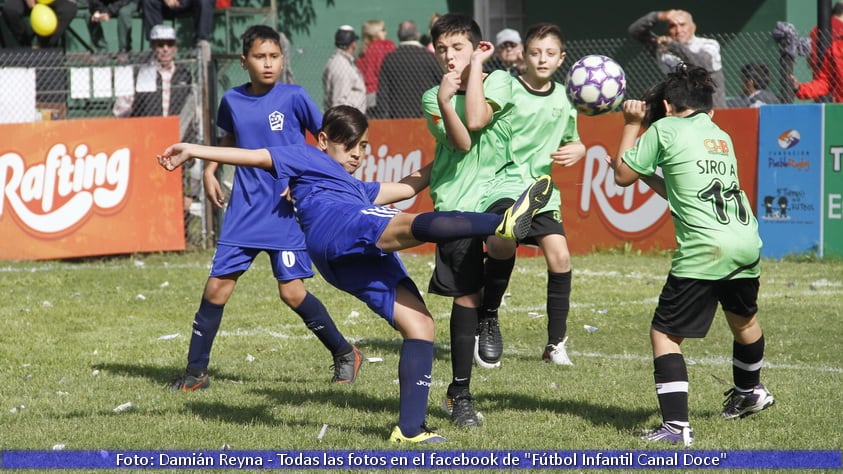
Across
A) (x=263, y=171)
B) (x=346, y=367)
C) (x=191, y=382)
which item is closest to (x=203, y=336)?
(x=191, y=382)

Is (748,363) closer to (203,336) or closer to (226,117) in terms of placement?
(203,336)

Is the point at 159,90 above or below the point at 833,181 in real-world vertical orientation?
above

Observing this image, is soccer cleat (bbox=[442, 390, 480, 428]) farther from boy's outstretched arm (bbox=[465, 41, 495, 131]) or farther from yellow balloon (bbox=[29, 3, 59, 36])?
yellow balloon (bbox=[29, 3, 59, 36])

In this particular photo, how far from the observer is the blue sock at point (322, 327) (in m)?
7.50

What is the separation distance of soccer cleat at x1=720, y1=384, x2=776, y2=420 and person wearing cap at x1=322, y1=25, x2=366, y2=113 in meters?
10.2

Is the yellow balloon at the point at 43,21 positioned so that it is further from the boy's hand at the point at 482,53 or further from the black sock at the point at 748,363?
the black sock at the point at 748,363

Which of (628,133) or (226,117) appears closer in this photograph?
(628,133)

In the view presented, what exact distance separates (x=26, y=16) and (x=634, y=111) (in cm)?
1439

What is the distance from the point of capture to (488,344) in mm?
7613

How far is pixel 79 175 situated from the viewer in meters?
13.4

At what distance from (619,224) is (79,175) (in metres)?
5.93

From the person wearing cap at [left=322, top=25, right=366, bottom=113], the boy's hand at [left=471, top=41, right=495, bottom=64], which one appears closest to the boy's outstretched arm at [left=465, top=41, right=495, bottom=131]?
the boy's hand at [left=471, top=41, right=495, bottom=64]

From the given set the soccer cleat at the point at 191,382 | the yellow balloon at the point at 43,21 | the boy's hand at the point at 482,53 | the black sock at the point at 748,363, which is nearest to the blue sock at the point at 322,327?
the soccer cleat at the point at 191,382

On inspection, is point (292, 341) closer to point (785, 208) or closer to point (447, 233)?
point (447, 233)
